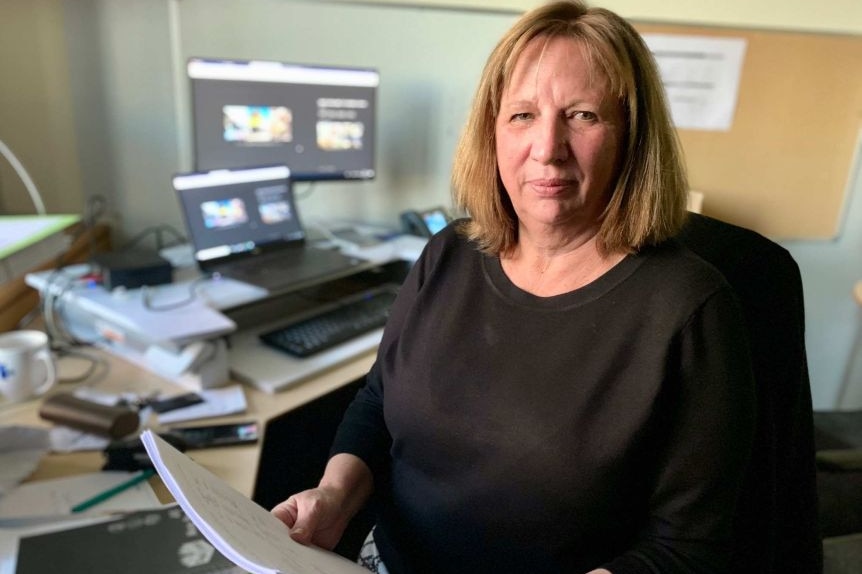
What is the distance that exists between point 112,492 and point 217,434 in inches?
7.9

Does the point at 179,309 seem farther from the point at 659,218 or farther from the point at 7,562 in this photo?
the point at 659,218

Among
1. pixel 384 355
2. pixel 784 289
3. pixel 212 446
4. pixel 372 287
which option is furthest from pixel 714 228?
pixel 372 287

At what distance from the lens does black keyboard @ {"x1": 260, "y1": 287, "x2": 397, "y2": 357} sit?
4.89 feet

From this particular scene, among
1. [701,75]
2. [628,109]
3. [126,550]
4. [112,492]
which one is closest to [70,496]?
[112,492]

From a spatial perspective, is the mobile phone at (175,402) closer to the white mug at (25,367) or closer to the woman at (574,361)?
the white mug at (25,367)

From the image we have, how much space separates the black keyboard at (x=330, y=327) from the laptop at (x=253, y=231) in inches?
3.6

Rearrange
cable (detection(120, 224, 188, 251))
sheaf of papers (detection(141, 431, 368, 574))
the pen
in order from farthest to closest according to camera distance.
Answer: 1. cable (detection(120, 224, 188, 251))
2. the pen
3. sheaf of papers (detection(141, 431, 368, 574))

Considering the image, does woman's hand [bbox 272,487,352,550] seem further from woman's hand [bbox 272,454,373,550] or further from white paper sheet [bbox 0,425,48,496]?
white paper sheet [bbox 0,425,48,496]

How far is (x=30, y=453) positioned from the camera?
1.08 m

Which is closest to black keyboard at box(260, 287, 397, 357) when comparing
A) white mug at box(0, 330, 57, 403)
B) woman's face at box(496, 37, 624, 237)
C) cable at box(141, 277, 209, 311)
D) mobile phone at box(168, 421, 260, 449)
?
cable at box(141, 277, 209, 311)

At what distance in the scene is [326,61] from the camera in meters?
2.05

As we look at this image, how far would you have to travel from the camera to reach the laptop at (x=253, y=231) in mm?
1585

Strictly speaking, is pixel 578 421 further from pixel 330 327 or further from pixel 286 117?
pixel 286 117

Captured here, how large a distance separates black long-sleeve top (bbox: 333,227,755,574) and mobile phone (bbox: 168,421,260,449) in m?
0.33
